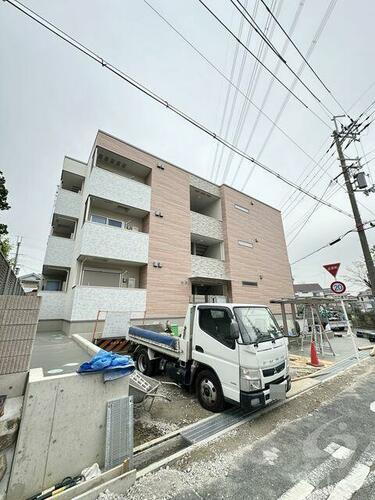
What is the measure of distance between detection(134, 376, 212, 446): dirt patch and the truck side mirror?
162cm

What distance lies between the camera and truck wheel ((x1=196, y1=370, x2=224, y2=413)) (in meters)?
4.06

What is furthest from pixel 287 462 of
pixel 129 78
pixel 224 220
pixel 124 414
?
pixel 224 220

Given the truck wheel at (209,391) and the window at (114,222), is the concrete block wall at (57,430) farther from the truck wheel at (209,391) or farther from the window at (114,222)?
the window at (114,222)

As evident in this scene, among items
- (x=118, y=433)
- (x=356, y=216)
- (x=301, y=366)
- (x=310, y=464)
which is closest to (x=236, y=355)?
(x=310, y=464)

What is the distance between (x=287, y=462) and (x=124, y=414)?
2221mm

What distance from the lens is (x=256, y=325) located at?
14.6 feet

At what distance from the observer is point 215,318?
4598 millimetres

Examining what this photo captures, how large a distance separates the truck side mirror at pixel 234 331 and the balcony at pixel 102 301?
8.09m

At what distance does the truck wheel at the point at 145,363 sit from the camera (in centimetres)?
612

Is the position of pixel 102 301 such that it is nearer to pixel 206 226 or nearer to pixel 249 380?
pixel 249 380

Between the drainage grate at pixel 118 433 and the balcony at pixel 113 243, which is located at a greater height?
the balcony at pixel 113 243

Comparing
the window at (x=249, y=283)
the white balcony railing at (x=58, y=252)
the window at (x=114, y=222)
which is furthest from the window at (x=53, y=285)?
the window at (x=249, y=283)

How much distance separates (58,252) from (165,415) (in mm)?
12503

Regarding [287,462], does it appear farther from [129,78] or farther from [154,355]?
[129,78]
